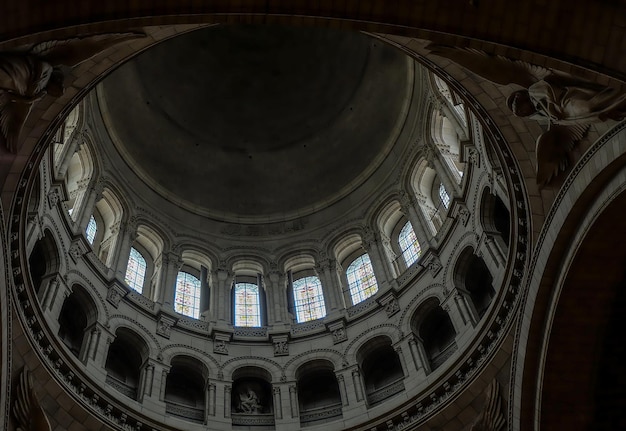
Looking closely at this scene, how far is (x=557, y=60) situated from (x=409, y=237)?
18240 millimetres

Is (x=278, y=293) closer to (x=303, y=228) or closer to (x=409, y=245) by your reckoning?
(x=303, y=228)

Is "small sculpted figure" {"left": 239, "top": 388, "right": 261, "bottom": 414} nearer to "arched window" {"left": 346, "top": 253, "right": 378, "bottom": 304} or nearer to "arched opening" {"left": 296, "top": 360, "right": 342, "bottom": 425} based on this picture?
"arched opening" {"left": 296, "top": 360, "right": 342, "bottom": 425}

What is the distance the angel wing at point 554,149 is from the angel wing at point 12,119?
9.77m

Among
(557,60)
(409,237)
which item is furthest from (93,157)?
(557,60)

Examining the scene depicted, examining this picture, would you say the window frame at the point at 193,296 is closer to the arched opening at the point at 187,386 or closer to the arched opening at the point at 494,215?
the arched opening at the point at 187,386

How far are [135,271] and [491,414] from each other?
15.8 m

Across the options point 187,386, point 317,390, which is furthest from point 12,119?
point 317,390

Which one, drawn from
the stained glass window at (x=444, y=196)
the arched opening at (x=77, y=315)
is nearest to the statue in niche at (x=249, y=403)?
the arched opening at (x=77, y=315)

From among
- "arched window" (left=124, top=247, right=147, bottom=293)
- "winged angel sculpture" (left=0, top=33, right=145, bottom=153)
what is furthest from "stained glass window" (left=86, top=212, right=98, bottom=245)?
"winged angel sculpture" (left=0, top=33, right=145, bottom=153)

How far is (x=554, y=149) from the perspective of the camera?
13805 mm

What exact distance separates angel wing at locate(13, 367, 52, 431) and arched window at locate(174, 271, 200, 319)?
1066 centimetres

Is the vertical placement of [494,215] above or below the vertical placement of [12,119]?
above

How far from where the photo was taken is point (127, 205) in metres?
28.8

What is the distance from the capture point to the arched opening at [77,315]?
22125 millimetres
